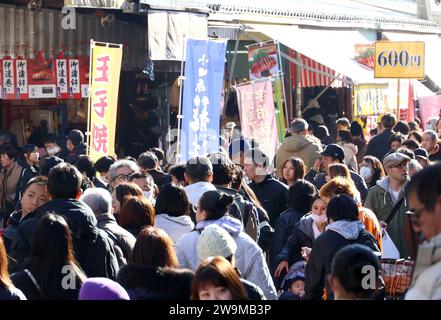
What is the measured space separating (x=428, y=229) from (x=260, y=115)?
31.8ft

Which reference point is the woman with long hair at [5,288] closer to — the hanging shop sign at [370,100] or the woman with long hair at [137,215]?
the woman with long hair at [137,215]

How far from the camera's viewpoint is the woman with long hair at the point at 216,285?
4344mm

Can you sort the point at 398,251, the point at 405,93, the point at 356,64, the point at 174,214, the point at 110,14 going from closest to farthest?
the point at 174,214 < the point at 398,251 < the point at 110,14 < the point at 356,64 < the point at 405,93

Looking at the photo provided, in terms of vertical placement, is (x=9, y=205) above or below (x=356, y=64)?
below

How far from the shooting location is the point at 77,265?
18.1ft

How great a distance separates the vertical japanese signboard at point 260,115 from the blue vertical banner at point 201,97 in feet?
3.56

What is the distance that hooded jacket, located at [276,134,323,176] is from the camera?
11.2 meters

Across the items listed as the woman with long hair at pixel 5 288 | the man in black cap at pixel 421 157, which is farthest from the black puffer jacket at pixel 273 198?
the woman with long hair at pixel 5 288

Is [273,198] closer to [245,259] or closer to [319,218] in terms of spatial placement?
[319,218]

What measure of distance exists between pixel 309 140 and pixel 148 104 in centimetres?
505

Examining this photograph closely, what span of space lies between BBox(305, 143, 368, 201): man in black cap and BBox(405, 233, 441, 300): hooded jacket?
6.20 metres
